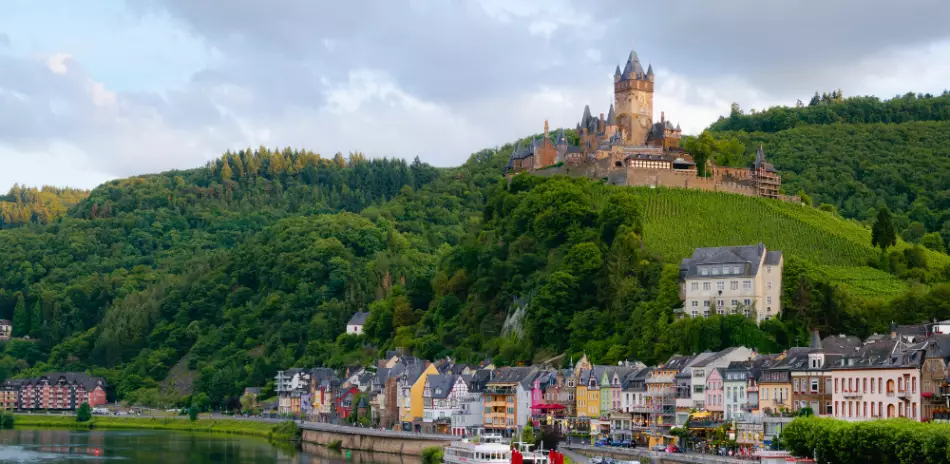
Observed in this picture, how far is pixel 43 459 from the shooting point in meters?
86.8

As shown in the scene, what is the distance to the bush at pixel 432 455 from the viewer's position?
8175cm

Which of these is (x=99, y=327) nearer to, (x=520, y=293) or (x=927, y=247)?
(x=520, y=293)

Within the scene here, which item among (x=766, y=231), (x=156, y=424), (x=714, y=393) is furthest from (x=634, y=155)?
(x=156, y=424)

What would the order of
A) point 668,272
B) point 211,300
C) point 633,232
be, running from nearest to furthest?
point 668,272, point 633,232, point 211,300

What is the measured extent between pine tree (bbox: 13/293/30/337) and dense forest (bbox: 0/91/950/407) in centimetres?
42

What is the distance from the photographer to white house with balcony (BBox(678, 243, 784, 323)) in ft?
290

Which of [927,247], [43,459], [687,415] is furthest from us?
[927,247]

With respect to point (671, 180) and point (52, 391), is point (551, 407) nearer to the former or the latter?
point (671, 180)

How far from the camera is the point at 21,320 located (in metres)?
171

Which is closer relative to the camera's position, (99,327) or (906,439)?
(906,439)

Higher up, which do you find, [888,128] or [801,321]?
[888,128]

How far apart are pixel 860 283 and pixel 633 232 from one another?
55.0ft

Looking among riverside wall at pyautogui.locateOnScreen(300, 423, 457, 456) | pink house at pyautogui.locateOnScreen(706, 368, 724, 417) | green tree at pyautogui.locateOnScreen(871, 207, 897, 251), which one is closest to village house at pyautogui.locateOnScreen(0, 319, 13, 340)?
riverside wall at pyautogui.locateOnScreen(300, 423, 457, 456)

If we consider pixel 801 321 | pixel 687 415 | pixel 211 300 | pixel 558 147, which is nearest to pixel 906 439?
pixel 687 415
